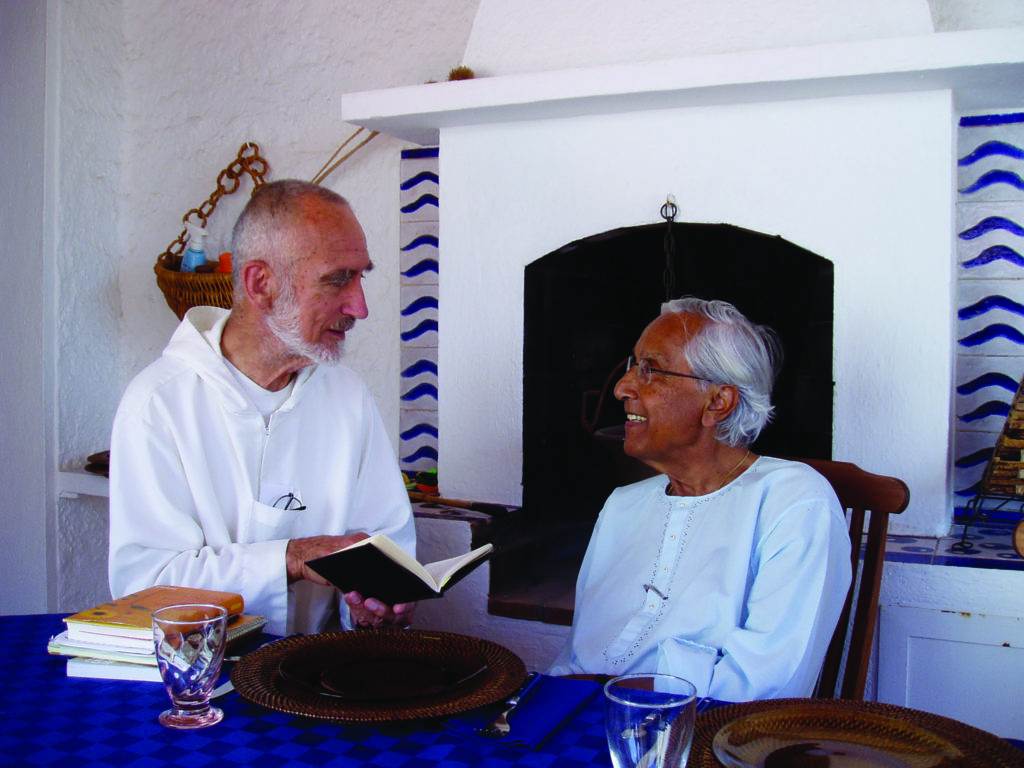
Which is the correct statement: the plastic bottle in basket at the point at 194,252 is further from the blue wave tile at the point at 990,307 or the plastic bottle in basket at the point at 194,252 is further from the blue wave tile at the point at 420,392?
the blue wave tile at the point at 990,307

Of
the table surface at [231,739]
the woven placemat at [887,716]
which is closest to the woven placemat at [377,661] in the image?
the table surface at [231,739]

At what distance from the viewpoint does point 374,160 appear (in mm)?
3818

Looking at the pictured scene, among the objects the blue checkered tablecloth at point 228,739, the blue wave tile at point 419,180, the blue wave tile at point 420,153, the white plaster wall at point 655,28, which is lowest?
the blue checkered tablecloth at point 228,739

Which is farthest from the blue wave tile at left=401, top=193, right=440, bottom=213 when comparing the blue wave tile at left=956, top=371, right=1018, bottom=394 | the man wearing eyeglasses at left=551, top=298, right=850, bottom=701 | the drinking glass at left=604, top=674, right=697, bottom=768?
the drinking glass at left=604, top=674, right=697, bottom=768

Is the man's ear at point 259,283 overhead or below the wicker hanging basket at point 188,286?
below

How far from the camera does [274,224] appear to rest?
7.84 feet

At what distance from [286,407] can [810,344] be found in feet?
5.83

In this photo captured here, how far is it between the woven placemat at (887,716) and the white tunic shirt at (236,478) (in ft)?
3.32

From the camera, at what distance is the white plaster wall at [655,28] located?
2.80 m

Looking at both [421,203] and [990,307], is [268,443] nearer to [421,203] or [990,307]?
[421,203]

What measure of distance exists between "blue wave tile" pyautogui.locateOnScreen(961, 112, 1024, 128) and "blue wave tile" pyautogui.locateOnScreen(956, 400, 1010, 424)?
32.0 inches

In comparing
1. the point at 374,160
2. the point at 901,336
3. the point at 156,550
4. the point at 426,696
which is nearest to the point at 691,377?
the point at 901,336

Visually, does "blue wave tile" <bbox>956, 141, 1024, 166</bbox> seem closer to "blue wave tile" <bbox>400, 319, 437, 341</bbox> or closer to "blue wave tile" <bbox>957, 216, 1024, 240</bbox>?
"blue wave tile" <bbox>957, 216, 1024, 240</bbox>

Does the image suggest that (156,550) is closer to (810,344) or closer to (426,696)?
(426,696)
